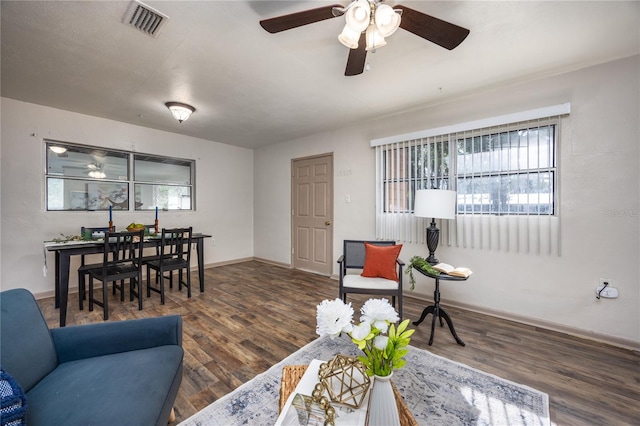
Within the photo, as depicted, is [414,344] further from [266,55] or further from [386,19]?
[266,55]

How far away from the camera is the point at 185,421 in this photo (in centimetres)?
137

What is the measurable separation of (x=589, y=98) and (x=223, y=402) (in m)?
3.88

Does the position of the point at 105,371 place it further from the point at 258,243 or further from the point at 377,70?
the point at 258,243

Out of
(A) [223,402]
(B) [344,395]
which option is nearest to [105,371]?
(A) [223,402]

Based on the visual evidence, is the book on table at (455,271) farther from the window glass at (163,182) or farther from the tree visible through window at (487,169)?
the window glass at (163,182)

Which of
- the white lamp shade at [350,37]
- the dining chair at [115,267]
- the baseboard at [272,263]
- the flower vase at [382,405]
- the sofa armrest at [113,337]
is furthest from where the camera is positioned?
the baseboard at [272,263]

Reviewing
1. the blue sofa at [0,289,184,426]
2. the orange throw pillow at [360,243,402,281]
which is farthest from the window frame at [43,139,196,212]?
the orange throw pillow at [360,243,402,281]

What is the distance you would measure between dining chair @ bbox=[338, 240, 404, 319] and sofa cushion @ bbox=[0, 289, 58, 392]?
2.02m

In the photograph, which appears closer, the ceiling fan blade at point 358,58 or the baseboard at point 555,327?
the ceiling fan blade at point 358,58

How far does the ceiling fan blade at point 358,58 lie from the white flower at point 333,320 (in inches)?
66.0

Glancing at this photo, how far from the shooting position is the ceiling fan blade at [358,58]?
1.72 meters

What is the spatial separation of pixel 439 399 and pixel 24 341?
6.99ft

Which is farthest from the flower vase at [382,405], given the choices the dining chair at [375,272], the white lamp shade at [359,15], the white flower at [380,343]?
the white lamp shade at [359,15]

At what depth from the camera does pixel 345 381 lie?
1.11 meters
